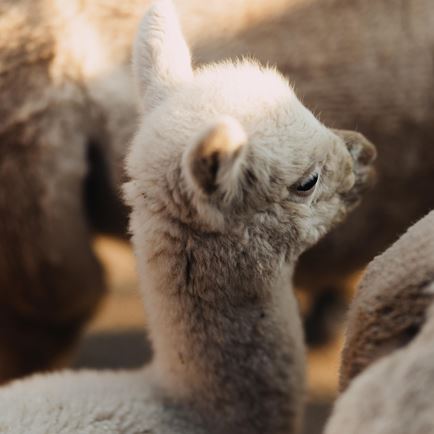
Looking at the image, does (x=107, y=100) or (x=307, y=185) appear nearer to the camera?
(x=307, y=185)

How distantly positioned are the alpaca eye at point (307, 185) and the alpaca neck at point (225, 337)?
14 centimetres

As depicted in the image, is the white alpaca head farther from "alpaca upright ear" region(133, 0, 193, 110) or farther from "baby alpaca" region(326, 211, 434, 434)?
"baby alpaca" region(326, 211, 434, 434)

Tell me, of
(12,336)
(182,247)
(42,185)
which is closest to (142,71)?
(182,247)

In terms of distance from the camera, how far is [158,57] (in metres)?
1.29

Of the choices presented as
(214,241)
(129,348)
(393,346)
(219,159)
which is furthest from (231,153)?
(129,348)

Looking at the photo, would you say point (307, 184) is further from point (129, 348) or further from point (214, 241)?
point (129, 348)

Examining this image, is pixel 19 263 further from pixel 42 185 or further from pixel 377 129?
pixel 377 129

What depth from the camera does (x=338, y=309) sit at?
268 cm

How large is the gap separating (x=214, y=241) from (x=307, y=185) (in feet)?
0.64

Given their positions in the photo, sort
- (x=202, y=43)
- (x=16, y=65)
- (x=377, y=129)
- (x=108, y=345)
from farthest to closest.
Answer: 1. (x=108, y=345)
2. (x=377, y=129)
3. (x=202, y=43)
4. (x=16, y=65)

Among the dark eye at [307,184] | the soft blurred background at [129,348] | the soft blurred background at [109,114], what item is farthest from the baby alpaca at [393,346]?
the soft blurred background at [129,348]

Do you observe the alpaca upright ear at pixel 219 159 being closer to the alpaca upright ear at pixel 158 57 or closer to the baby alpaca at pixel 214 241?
the baby alpaca at pixel 214 241

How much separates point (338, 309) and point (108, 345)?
0.91 meters

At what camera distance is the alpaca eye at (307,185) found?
3.87 ft
